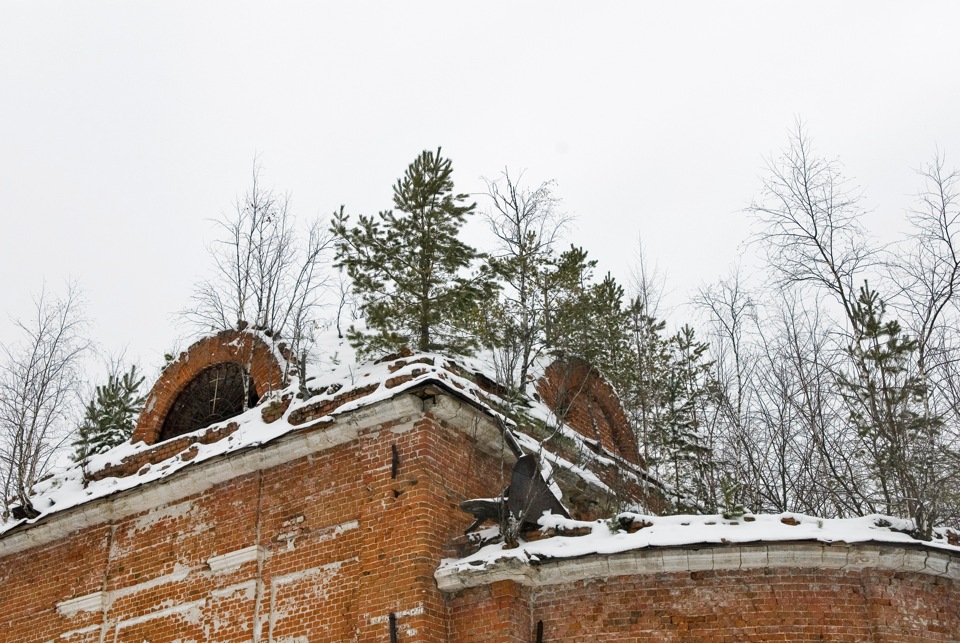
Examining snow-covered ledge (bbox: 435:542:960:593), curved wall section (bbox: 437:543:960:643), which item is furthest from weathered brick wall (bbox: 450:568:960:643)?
snow-covered ledge (bbox: 435:542:960:593)

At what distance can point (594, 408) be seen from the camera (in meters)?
15.7

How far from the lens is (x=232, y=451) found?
1128 cm

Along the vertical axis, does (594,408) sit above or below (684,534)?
above

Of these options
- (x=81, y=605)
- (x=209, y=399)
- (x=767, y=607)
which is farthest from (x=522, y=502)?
(x=81, y=605)

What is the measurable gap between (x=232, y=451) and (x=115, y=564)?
2919mm

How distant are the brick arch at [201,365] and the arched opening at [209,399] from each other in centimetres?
10

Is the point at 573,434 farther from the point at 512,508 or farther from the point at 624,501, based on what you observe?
the point at 512,508

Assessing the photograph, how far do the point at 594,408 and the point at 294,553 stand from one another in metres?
6.95

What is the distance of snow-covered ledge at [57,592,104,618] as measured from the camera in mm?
12148

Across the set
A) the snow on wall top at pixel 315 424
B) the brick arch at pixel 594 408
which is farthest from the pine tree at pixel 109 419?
the brick arch at pixel 594 408

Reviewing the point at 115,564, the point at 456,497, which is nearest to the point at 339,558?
the point at 456,497

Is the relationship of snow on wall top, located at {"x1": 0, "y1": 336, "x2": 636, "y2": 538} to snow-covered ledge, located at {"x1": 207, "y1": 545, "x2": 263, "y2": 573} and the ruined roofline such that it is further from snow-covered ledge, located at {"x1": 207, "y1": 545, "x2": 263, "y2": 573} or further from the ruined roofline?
snow-covered ledge, located at {"x1": 207, "y1": 545, "x2": 263, "y2": 573}

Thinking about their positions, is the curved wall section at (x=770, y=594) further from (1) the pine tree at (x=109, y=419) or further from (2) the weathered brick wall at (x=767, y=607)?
A: (1) the pine tree at (x=109, y=419)

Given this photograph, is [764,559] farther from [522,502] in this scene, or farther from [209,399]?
[209,399]
